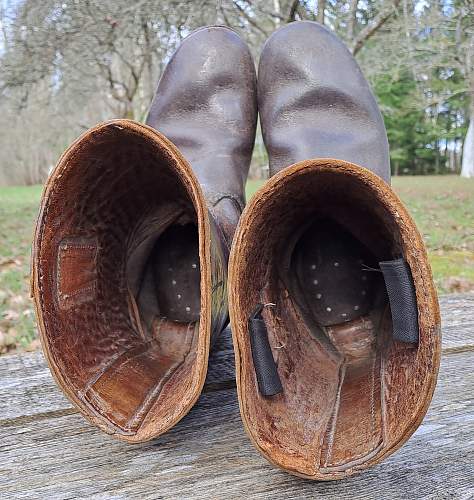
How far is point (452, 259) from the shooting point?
3277mm

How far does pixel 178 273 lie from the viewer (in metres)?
0.94

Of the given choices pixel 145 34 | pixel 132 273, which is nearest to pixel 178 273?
pixel 132 273

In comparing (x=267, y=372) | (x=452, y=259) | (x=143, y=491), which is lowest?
(x=452, y=259)

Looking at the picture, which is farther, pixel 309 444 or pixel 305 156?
pixel 305 156

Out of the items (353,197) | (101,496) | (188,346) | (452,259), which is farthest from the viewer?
(452,259)

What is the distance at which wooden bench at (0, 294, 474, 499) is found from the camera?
0.62 meters

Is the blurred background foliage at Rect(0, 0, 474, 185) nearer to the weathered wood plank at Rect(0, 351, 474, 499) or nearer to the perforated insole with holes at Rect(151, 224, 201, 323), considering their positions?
the perforated insole with holes at Rect(151, 224, 201, 323)

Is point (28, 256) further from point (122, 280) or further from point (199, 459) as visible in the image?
point (199, 459)

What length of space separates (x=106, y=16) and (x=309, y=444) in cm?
475

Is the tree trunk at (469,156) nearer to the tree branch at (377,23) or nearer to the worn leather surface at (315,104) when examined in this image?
the tree branch at (377,23)

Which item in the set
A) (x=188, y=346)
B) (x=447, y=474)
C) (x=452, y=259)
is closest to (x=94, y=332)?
(x=188, y=346)

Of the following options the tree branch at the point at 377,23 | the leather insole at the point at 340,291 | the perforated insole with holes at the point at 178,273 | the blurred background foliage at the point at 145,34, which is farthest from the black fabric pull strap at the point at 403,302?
the tree branch at the point at 377,23

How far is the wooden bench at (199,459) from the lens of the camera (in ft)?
2.02

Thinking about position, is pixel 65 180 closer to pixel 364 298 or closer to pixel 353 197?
pixel 353 197
